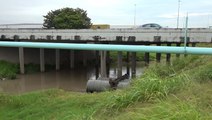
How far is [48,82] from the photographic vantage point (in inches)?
1036

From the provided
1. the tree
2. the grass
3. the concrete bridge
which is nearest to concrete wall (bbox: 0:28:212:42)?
the concrete bridge

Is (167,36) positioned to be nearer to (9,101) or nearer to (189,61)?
(189,61)

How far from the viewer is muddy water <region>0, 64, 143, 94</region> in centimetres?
2356

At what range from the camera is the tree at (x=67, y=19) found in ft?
158

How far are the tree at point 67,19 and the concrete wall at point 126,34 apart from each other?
630 inches

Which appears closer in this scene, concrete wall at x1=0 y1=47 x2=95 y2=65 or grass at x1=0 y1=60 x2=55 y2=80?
grass at x1=0 y1=60 x2=55 y2=80

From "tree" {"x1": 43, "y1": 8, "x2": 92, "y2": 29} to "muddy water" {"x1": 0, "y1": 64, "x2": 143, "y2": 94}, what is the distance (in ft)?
56.1

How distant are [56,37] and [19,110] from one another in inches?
895

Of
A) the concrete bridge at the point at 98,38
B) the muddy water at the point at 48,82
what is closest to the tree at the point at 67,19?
the concrete bridge at the point at 98,38

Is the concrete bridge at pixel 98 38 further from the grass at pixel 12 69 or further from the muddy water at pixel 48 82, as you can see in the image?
the muddy water at pixel 48 82

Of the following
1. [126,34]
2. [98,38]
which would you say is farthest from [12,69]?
[126,34]

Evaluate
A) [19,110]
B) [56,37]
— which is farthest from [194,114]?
[56,37]

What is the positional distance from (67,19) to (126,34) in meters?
24.0

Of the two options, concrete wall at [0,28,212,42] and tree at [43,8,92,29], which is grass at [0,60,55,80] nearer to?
concrete wall at [0,28,212,42]
